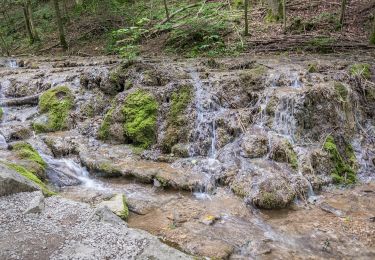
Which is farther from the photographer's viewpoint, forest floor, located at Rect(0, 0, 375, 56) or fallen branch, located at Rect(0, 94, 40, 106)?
forest floor, located at Rect(0, 0, 375, 56)

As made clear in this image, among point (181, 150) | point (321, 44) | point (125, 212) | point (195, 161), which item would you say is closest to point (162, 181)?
point (195, 161)

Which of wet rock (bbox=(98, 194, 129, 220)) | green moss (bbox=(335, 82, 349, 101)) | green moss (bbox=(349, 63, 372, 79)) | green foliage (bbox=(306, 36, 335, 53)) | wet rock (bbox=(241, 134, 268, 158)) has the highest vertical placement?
green foliage (bbox=(306, 36, 335, 53))

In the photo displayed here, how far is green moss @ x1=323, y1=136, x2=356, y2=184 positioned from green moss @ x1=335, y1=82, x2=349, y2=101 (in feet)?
4.09

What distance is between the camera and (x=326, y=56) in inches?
451

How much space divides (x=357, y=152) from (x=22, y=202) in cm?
693

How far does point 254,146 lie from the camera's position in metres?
7.90

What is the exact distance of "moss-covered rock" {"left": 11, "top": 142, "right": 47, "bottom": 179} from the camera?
7.34m

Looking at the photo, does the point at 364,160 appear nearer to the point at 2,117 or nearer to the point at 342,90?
the point at 342,90

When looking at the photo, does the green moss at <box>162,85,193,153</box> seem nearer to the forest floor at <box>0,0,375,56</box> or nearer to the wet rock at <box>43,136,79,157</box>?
the wet rock at <box>43,136,79,157</box>

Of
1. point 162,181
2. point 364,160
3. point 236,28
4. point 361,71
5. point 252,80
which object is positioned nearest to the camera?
point 162,181

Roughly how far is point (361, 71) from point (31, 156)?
8213 mm

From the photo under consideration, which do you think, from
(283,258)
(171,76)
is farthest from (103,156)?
(283,258)

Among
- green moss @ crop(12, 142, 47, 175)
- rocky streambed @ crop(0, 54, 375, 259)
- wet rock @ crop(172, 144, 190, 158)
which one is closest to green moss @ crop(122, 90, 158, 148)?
rocky streambed @ crop(0, 54, 375, 259)

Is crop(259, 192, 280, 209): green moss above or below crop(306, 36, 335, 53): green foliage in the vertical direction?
below
